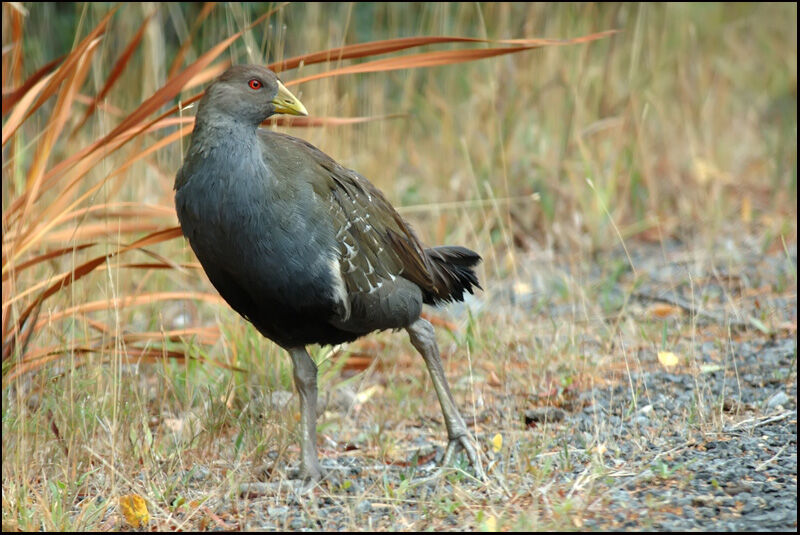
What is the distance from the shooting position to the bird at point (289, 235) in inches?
134

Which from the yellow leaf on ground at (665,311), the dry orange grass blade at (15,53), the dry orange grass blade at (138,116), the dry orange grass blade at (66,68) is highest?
the dry orange grass blade at (15,53)

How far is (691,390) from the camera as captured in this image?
4.34m

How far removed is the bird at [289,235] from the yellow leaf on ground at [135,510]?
649mm

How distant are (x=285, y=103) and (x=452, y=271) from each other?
1045 millimetres

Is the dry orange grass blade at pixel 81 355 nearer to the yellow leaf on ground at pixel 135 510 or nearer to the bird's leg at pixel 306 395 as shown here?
the bird's leg at pixel 306 395

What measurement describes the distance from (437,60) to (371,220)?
31.9 inches

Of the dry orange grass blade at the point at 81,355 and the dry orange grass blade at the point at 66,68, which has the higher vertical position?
the dry orange grass blade at the point at 66,68

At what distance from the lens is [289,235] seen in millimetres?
3438

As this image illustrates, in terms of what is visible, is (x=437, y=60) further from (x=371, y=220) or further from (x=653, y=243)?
(x=653, y=243)

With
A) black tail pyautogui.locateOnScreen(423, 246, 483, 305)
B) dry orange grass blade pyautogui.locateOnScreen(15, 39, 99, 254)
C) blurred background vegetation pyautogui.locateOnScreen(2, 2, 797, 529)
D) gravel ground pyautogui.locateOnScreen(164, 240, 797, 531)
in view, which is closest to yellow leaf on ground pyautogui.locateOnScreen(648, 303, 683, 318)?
gravel ground pyautogui.locateOnScreen(164, 240, 797, 531)

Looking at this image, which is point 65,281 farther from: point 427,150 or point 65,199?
point 427,150

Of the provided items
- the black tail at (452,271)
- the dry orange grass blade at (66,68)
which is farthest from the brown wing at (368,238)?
the dry orange grass blade at (66,68)

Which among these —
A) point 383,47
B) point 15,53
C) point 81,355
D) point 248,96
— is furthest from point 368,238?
point 15,53

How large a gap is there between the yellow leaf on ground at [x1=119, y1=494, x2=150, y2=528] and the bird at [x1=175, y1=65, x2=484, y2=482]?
2.13 feet
